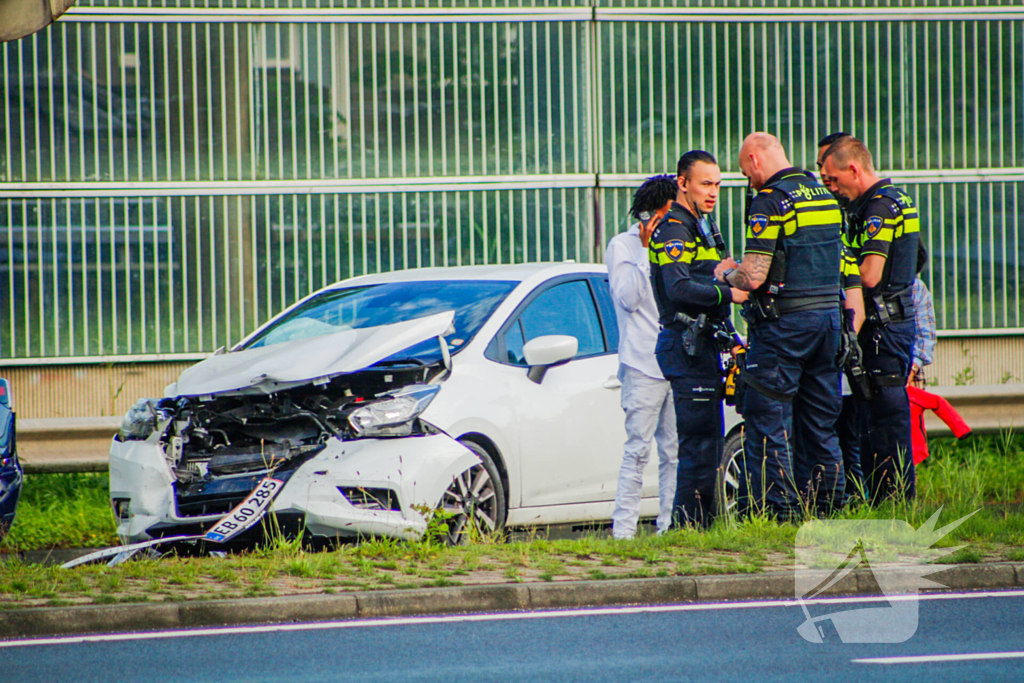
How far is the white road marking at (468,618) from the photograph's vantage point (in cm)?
539

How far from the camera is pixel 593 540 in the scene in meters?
6.71

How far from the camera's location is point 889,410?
292 inches

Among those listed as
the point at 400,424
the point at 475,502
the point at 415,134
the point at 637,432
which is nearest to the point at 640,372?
the point at 637,432

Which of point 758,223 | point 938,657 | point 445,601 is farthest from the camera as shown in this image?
point 758,223

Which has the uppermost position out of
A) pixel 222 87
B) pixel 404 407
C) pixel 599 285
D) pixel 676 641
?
pixel 222 87

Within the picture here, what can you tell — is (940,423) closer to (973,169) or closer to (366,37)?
(973,169)

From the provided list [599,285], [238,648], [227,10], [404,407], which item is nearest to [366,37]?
[227,10]

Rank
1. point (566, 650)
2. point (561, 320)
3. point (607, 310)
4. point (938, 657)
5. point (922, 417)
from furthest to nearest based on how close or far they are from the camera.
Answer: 1. point (922, 417)
2. point (607, 310)
3. point (561, 320)
4. point (566, 650)
5. point (938, 657)

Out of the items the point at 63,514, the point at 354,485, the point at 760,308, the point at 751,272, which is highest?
the point at 751,272

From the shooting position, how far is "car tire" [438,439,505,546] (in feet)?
22.1

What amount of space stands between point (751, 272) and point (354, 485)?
2280 millimetres

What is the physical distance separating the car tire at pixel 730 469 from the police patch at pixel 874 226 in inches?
54.8

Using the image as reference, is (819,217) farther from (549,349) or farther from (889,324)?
(549,349)

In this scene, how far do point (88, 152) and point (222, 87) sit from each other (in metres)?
1.22
